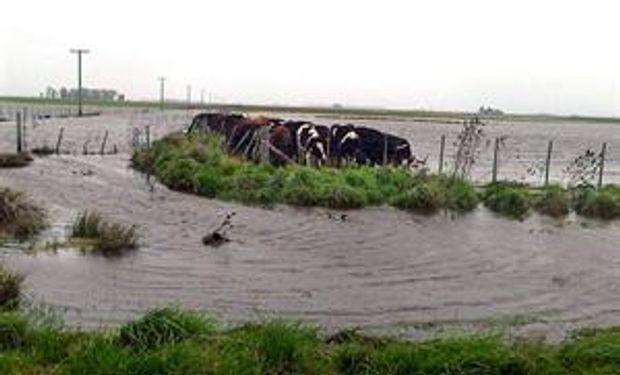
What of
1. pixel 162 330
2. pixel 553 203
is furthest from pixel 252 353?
pixel 553 203

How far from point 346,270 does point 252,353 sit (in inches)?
273

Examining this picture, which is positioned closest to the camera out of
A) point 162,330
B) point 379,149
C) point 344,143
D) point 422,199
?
point 162,330

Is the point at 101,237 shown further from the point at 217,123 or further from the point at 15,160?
the point at 217,123

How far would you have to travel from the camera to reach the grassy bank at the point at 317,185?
23861 mm

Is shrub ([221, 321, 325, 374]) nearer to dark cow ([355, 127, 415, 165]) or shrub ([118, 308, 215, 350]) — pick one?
shrub ([118, 308, 215, 350])

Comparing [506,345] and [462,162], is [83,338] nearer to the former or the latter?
[506,345]

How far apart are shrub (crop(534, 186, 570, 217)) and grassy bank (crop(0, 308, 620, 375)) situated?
14897 millimetres

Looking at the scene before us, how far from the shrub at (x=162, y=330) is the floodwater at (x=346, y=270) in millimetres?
1944

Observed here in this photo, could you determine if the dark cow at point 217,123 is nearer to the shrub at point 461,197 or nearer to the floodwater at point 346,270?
the shrub at point 461,197

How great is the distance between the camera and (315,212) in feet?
74.1

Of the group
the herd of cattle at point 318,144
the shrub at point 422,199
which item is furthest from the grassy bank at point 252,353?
the herd of cattle at point 318,144

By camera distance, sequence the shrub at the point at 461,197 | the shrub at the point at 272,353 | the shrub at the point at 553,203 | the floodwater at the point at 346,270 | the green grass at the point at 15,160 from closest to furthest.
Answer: the shrub at the point at 272,353 < the floodwater at the point at 346,270 < the shrub at the point at 553,203 < the shrub at the point at 461,197 < the green grass at the point at 15,160

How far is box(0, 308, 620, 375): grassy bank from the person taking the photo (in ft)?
25.6

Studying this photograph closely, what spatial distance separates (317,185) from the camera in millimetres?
24578
